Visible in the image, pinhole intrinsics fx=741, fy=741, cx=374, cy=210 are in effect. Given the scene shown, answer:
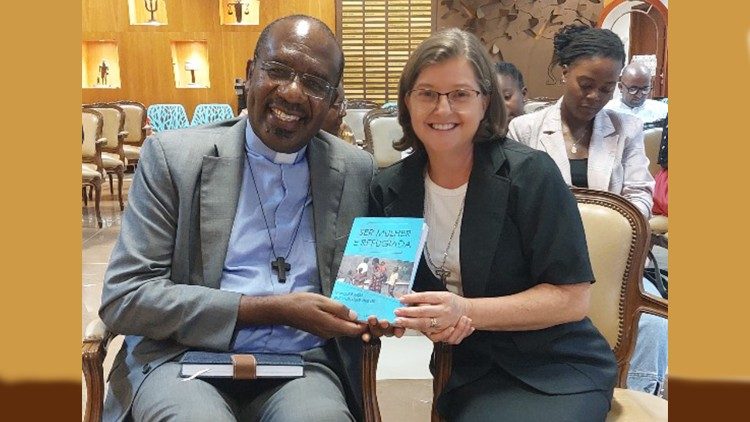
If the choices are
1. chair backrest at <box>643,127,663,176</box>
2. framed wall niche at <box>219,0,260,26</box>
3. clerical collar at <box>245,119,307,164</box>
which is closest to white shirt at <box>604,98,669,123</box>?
chair backrest at <box>643,127,663,176</box>

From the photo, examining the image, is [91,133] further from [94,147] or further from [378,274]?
[378,274]

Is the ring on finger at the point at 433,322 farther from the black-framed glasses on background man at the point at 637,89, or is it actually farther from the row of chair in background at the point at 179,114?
the row of chair in background at the point at 179,114

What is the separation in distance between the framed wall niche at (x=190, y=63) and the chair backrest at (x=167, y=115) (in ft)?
2.71

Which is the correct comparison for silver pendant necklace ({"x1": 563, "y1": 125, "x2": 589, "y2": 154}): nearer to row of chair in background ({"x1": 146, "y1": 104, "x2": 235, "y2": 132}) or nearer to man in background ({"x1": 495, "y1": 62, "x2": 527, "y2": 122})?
man in background ({"x1": 495, "y1": 62, "x2": 527, "y2": 122})

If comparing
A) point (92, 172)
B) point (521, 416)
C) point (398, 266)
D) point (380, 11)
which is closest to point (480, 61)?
point (398, 266)

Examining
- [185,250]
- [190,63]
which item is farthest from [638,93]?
[190,63]

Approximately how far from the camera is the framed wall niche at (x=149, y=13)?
44.8 feet

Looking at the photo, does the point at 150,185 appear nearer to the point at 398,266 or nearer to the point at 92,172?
the point at 398,266

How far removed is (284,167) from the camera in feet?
6.48

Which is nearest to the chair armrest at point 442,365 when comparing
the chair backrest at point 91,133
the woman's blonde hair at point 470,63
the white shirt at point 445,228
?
the white shirt at point 445,228

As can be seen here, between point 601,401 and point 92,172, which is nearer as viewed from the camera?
point 601,401
